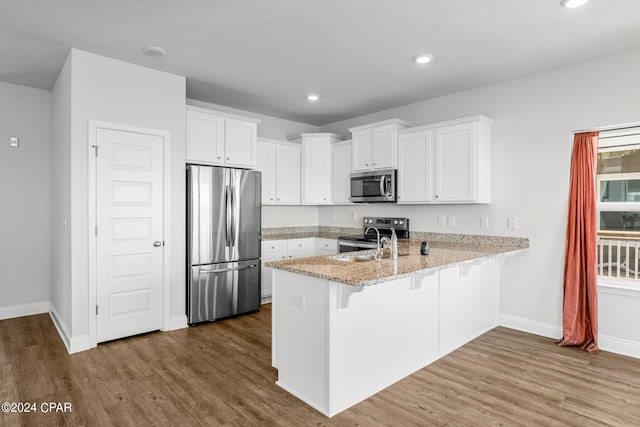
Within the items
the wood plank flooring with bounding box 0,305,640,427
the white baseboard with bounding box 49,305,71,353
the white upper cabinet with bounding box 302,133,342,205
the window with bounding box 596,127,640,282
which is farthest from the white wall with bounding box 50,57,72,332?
the window with bounding box 596,127,640,282

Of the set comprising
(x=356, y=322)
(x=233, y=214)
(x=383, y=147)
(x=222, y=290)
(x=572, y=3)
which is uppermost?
(x=572, y=3)

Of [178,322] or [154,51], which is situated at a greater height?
[154,51]

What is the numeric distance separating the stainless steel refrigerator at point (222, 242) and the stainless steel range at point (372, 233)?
1.19m

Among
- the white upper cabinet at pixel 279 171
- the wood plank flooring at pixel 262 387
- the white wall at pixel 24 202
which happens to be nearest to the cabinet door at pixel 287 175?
the white upper cabinet at pixel 279 171

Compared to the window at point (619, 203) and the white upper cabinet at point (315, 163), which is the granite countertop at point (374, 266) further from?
the white upper cabinet at point (315, 163)

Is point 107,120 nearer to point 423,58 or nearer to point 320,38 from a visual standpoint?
point 320,38

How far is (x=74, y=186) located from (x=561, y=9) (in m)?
4.14

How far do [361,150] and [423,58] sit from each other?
1.75 metres

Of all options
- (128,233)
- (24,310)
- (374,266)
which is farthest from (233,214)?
(24,310)

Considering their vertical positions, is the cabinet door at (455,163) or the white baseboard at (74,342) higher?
the cabinet door at (455,163)

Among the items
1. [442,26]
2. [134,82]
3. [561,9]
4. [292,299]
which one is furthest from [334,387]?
[134,82]

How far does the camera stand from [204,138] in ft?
13.9

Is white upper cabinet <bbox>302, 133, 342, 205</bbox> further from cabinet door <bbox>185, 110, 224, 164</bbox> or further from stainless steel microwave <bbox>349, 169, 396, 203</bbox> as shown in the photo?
cabinet door <bbox>185, 110, 224, 164</bbox>

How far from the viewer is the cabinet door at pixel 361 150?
16.2ft
